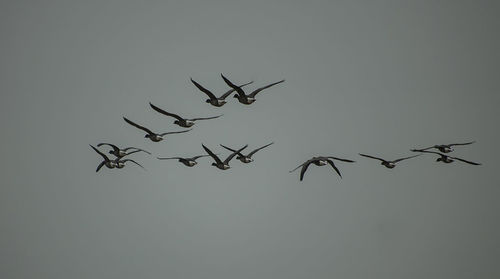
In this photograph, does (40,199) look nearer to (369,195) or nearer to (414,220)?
(369,195)

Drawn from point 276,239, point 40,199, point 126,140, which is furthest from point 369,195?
point 40,199

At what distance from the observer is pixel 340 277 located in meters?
110

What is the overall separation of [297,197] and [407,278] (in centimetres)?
4430

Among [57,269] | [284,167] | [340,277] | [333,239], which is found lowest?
[57,269]

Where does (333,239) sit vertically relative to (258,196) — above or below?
below

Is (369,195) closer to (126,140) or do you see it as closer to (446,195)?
(446,195)

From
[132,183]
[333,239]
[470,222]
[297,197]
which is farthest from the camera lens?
[132,183]

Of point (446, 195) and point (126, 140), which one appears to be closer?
point (126, 140)

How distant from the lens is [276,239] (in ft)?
439

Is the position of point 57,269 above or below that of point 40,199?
below

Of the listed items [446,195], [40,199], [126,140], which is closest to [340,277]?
[446,195]

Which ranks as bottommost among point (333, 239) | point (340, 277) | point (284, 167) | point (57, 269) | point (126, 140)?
point (57, 269)

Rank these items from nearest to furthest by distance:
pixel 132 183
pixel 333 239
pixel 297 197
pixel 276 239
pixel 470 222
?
pixel 470 222, pixel 333 239, pixel 276 239, pixel 297 197, pixel 132 183

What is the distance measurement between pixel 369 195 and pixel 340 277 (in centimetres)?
1920
